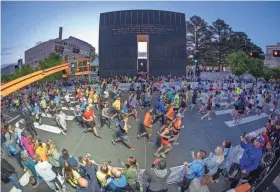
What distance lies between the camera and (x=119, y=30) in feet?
11.4

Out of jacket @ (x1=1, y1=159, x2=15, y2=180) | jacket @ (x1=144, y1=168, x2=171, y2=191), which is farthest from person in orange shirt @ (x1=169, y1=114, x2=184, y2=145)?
jacket @ (x1=1, y1=159, x2=15, y2=180)

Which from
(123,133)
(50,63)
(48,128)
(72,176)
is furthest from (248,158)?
(50,63)

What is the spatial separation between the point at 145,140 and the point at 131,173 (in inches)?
25.0

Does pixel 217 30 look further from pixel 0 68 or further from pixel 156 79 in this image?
pixel 0 68

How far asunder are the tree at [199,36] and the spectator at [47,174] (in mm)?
3247

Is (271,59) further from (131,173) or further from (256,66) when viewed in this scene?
(131,173)

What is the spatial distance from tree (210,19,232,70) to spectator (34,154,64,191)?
3.55 meters

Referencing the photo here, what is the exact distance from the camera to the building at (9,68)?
3348 millimetres

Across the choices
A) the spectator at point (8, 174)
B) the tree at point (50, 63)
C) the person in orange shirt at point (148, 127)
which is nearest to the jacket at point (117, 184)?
the person in orange shirt at point (148, 127)

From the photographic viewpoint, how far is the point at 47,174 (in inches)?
156

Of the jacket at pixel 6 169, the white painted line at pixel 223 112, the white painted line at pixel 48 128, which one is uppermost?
the white painted line at pixel 223 112

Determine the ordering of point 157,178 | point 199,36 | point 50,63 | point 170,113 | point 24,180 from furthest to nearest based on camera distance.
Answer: point 170,113, point 24,180, point 157,178, point 50,63, point 199,36

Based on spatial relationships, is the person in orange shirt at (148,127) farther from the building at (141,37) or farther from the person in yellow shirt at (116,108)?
the building at (141,37)

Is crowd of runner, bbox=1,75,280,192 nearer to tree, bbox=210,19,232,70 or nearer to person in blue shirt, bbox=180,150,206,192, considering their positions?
person in blue shirt, bbox=180,150,206,192
